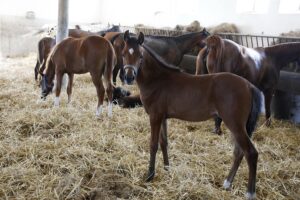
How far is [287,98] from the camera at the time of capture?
514 centimetres

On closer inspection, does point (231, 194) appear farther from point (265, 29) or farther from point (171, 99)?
point (265, 29)

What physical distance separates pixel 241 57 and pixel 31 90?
3895 millimetres

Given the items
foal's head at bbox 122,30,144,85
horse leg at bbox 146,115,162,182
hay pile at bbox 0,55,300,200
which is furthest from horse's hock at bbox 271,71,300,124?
foal's head at bbox 122,30,144,85

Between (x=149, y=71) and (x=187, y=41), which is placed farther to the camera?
(x=187, y=41)

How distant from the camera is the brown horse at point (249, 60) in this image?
4238mm

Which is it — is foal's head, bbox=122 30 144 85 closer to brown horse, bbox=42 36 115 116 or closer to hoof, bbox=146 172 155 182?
hoof, bbox=146 172 155 182

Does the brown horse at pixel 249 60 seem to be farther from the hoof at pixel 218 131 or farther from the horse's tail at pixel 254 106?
the horse's tail at pixel 254 106

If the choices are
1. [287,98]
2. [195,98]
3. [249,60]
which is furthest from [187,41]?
[195,98]

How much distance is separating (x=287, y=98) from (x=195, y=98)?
3204 mm

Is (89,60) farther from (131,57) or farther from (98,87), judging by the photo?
(131,57)

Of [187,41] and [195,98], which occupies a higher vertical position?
[187,41]

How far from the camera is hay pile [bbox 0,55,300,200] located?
2570mm

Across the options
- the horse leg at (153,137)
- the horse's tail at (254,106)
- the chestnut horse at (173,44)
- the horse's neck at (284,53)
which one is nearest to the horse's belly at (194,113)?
the horse leg at (153,137)

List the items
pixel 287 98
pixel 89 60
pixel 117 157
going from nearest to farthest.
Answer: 1. pixel 117 157
2. pixel 89 60
3. pixel 287 98
